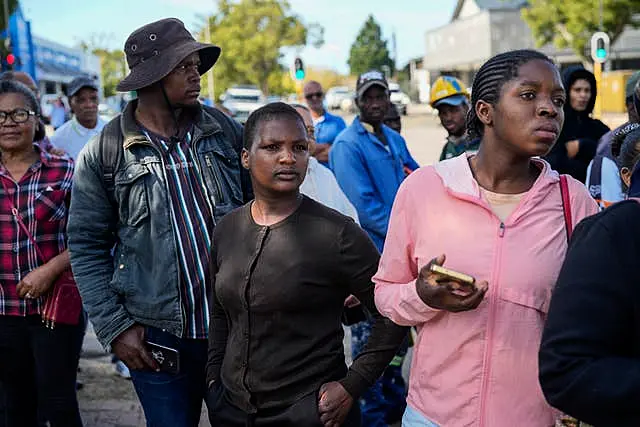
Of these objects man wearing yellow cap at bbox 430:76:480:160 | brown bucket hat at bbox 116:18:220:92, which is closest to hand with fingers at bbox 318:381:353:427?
brown bucket hat at bbox 116:18:220:92

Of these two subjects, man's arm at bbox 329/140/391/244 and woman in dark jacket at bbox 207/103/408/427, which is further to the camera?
man's arm at bbox 329/140/391/244

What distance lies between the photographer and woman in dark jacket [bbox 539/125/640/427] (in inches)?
63.4

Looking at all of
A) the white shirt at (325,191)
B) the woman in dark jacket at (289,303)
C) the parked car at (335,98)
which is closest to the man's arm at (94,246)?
the woman in dark jacket at (289,303)

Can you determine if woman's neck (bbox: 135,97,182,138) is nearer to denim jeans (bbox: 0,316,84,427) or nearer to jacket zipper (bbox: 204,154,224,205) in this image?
jacket zipper (bbox: 204,154,224,205)

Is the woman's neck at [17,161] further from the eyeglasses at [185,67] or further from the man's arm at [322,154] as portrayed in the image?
the man's arm at [322,154]

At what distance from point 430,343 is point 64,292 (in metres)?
2.20

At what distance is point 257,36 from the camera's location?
51188 millimetres

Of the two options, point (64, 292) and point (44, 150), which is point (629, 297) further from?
point (44, 150)

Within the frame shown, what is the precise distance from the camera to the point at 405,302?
236 cm

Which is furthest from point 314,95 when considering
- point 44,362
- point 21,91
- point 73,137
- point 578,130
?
point 44,362

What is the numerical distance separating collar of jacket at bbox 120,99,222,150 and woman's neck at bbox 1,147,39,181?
34.3 inches

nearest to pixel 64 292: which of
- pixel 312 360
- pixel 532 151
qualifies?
pixel 312 360

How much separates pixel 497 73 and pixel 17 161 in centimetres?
265

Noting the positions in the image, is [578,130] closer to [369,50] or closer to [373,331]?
[373,331]
